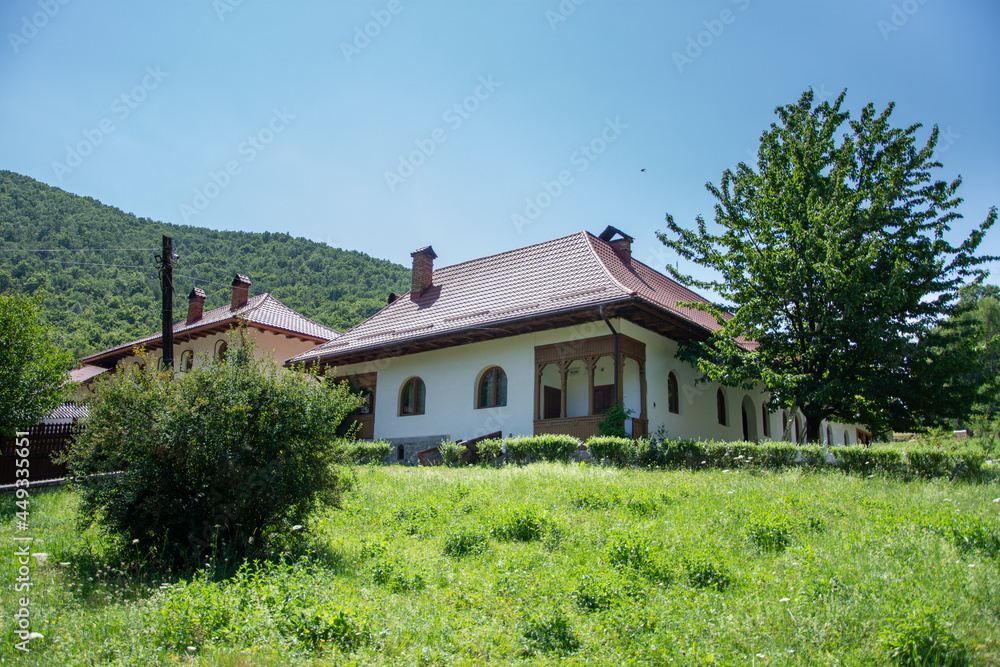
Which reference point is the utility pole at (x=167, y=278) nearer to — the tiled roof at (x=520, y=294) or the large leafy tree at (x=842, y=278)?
the tiled roof at (x=520, y=294)

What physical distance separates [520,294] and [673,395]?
4882 mm

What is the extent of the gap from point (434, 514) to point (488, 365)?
9675mm

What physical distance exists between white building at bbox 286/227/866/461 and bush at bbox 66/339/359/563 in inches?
347

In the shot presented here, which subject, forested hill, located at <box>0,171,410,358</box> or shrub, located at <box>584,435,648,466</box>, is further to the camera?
forested hill, located at <box>0,171,410,358</box>

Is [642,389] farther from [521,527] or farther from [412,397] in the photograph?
[521,527]

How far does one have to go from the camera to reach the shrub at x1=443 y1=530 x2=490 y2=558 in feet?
23.5

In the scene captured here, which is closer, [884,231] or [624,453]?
[624,453]

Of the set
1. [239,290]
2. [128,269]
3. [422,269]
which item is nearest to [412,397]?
[422,269]

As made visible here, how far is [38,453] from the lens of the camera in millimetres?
14617

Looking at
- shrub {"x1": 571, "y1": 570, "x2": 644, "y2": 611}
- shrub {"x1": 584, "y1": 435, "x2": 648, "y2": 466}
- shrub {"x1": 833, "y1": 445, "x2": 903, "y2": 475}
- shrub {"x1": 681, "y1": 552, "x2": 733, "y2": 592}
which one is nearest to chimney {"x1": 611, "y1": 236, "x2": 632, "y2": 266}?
shrub {"x1": 584, "y1": 435, "x2": 648, "y2": 466}

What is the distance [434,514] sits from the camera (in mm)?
8570

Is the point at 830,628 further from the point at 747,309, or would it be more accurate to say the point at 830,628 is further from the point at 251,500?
the point at 747,309

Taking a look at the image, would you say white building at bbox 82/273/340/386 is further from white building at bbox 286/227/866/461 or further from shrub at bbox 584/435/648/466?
shrub at bbox 584/435/648/466

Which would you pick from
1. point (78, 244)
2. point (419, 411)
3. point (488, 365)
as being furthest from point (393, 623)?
point (78, 244)
